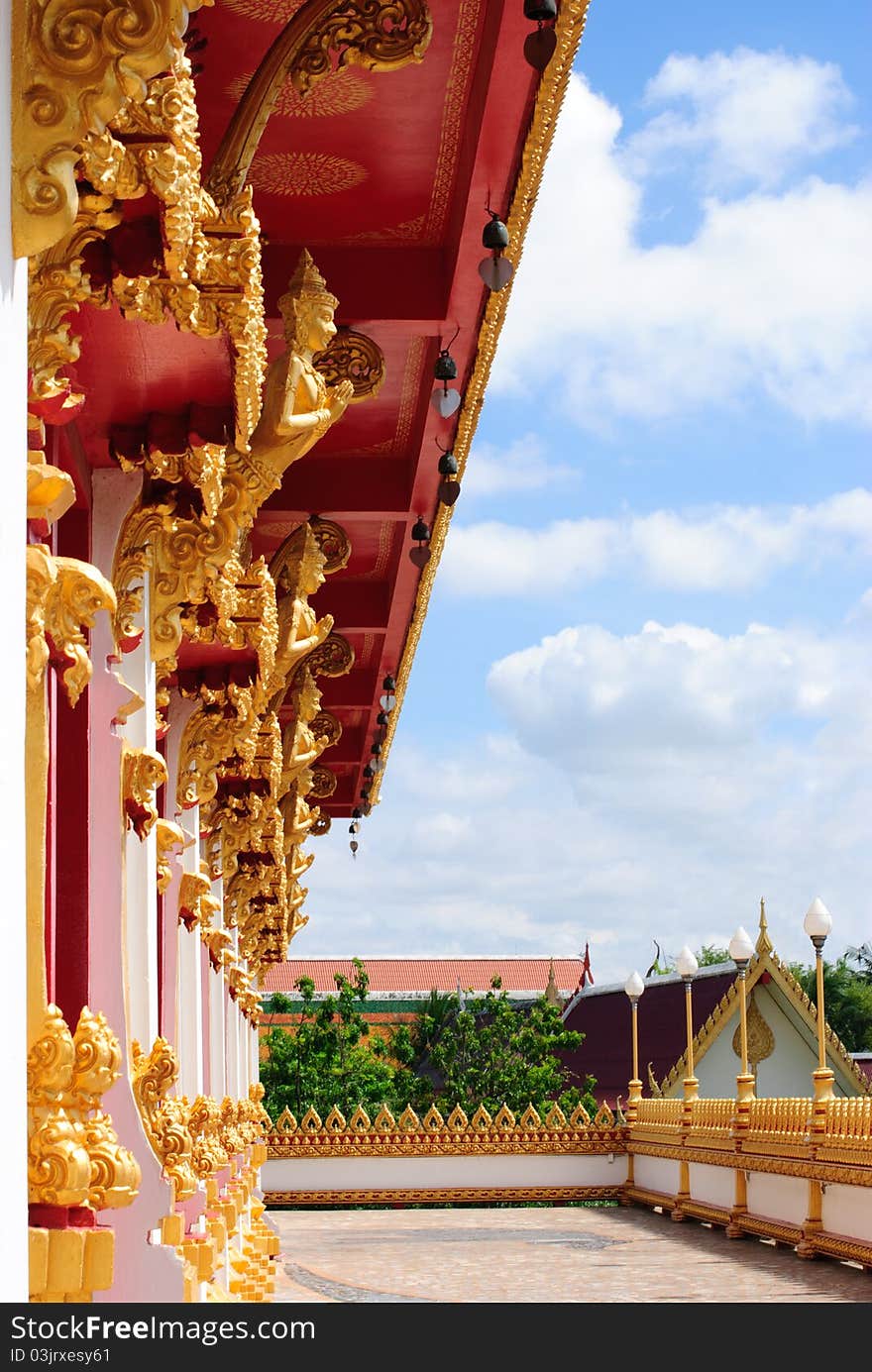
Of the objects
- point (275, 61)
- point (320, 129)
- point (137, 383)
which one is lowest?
point (137, 383)

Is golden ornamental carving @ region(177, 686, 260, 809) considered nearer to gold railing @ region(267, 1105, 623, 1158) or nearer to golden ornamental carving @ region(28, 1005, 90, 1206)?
golden ornamental carving @ region(28, 1005, 90, 1206)

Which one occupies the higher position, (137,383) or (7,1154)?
(137,383)

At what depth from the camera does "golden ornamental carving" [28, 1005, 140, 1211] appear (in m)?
2.88

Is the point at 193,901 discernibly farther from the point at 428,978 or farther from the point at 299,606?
the point at 428,978

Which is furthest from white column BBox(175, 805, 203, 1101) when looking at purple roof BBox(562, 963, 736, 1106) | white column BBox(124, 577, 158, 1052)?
purple roof BBox(562, 963, 736, 1106)

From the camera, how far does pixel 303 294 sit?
17.9ft

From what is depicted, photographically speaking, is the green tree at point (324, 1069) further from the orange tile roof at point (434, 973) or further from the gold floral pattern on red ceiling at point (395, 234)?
the gold floral pattern on red ceiling at point (395, 234)

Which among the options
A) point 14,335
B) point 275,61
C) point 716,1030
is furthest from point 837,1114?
point 14,335

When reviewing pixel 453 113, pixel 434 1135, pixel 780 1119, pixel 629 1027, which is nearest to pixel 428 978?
pixel 629 1027

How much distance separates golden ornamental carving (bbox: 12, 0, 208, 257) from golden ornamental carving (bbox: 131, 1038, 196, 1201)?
7.50 ft

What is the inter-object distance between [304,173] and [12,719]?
4582 mm
